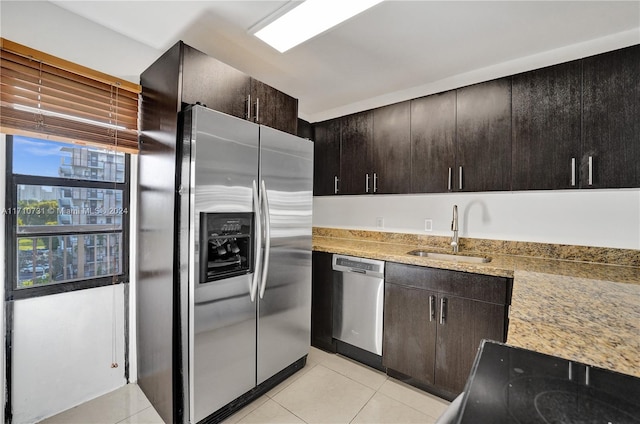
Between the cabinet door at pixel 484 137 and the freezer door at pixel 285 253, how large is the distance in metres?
1.23

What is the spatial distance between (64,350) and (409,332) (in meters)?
2.30

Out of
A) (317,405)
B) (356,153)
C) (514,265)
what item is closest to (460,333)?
(514,265)

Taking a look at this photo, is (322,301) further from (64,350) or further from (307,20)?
(307,20)

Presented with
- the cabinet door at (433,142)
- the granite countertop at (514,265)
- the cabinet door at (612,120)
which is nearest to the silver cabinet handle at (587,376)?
the granite countertop at (514,265)

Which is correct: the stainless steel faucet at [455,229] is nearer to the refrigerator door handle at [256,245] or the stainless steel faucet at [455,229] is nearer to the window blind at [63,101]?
the refrigerator door handle at [256,245]

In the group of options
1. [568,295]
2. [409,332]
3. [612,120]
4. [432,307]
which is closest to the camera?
[568,295]

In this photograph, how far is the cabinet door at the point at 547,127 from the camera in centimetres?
189

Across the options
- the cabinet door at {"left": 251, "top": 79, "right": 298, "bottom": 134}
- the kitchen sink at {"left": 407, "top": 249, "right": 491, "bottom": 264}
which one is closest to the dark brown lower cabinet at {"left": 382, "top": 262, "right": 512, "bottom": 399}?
the kitchen sink at {"left": 407, "top": 249, "right": 491, "bottom": 264}

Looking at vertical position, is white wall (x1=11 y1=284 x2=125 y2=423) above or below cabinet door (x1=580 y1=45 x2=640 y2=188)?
below

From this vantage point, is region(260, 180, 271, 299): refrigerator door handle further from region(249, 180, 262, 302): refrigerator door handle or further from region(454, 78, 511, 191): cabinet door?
region(454, 78, 511, 191): cabinet door

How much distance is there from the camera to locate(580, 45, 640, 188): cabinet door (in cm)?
→ 172

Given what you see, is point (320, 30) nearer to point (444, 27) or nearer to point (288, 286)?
point (444, 27)

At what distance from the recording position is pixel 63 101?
168 centimetres

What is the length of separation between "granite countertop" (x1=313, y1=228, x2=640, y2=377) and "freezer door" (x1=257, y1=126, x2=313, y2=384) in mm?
458
